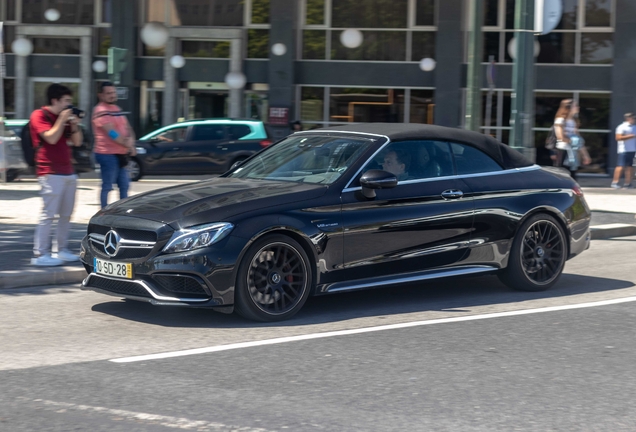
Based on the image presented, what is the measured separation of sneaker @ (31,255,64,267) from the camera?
9.45 meters

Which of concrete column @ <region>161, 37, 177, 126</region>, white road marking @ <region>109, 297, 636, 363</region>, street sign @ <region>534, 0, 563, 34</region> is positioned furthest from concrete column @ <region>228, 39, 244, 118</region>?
white road marking @ <region>109, 297, 636, 363</region>

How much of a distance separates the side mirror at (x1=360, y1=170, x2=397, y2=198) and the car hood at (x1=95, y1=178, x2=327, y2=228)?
0.32 m

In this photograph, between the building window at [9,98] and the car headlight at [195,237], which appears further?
the building window at [9,98]

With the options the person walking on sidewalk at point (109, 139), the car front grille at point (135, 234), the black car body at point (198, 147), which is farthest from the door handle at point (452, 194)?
the black car body at point (198, 147)

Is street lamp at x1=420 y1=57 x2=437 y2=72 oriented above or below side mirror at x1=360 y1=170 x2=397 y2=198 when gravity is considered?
above

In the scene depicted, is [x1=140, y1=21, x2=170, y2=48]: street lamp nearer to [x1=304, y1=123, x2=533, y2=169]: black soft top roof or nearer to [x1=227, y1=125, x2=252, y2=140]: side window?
[x1=227, y1=125, x2=252, y2=140]: side window

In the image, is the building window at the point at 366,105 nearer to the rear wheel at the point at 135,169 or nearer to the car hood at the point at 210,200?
the rear wheel at the point at 135,169

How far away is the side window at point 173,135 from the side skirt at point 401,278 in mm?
16071

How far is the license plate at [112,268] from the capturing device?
720 cm

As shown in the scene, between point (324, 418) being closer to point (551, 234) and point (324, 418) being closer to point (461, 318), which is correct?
point (461, 318)

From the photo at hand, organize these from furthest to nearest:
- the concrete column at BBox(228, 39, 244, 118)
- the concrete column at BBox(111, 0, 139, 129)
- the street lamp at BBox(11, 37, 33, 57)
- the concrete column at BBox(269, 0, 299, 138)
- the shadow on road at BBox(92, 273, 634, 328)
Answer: the street lamp at BBox(11, 37, 33, 57) → the concrete column at BBox(111, 0, 139, 129) → the concrete column at BBox(228, 39, 244, 118) → the concrete column at BBox(269, 0, 299, 138) → the shadow on road at BBox(92, 273, 634, 328)

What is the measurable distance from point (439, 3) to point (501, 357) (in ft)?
78.4

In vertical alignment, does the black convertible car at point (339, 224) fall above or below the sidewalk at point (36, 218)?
above

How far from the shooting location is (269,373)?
581cm
